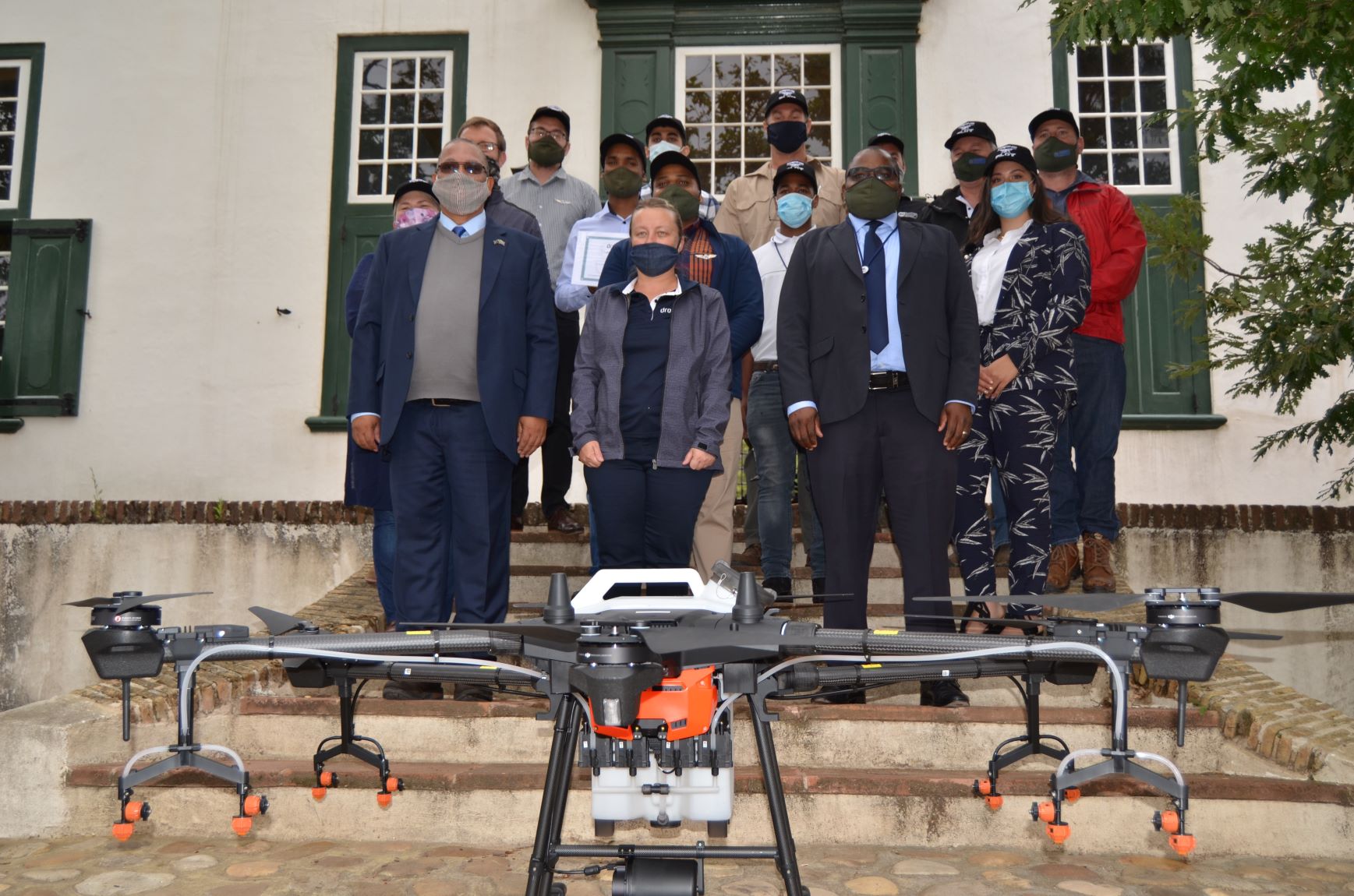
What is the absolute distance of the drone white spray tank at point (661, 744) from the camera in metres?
2.41

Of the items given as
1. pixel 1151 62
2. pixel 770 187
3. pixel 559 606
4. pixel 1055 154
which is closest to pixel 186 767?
pixel 559 606

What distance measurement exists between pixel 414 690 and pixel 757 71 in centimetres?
602

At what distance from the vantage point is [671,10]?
29.1ft

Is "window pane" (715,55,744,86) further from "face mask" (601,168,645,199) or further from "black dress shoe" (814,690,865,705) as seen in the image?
"black dress shoe" (814,690,865,705)

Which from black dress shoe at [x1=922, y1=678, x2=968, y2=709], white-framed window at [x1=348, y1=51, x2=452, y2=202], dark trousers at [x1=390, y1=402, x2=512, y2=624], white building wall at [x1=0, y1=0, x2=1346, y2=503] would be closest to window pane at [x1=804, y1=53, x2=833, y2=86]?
white building wall at [x1=0, y1=0, x2=1346, y2=503]

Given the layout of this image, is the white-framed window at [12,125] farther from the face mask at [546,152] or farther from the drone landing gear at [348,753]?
the drone landing gear at [348,753]

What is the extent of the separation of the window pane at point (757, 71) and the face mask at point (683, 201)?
12.8 feet

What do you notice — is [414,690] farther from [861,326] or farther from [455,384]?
[861,326]

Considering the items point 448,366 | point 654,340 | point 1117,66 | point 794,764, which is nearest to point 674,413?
point 654,340

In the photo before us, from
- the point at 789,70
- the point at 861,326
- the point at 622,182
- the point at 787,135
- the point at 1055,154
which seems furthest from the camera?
the point at 789,70

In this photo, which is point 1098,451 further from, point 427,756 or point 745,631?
point 745,631

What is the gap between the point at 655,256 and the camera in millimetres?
4738

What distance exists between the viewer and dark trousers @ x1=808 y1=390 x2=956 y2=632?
4324 mm

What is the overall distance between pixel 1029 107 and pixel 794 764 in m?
6.03
